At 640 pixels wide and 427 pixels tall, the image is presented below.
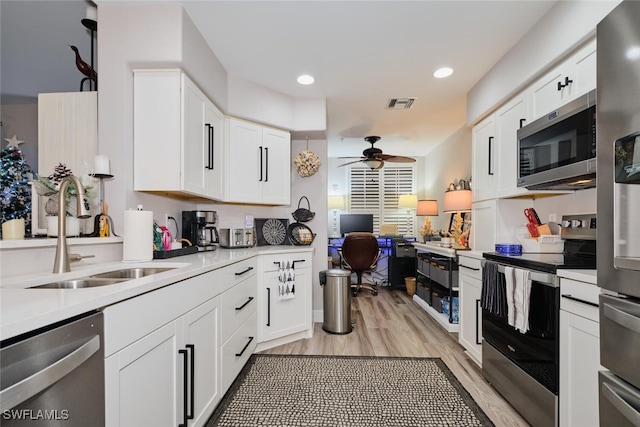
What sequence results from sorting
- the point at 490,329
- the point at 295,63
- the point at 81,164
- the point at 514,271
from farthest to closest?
the point at 295,63, the point at 490,329, the point at 81,164, the point at 514,271

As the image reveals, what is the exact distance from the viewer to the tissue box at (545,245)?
211 centimetres

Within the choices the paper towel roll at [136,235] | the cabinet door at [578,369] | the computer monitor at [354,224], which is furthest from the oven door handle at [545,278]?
the computer monitor at [354,224]

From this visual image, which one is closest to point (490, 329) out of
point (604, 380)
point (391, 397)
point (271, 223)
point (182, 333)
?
point (391, 397)

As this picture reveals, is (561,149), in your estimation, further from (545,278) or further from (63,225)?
(63,225)

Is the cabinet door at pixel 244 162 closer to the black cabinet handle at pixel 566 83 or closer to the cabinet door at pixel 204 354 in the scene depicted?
the cabinet door at pixel 204 354

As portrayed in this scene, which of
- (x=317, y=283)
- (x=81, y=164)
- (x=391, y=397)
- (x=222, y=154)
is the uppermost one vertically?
(x=222, y=154)

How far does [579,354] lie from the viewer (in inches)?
53.5

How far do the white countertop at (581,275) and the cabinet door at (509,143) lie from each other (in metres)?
0.91

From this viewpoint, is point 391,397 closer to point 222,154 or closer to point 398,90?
point 222,154

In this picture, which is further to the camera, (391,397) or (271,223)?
(271,223)

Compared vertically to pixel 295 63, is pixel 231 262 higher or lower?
lower

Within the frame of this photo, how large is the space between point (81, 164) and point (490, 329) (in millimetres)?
2949

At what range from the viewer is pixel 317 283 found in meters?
3.63

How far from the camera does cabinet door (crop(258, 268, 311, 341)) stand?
2.68 m
